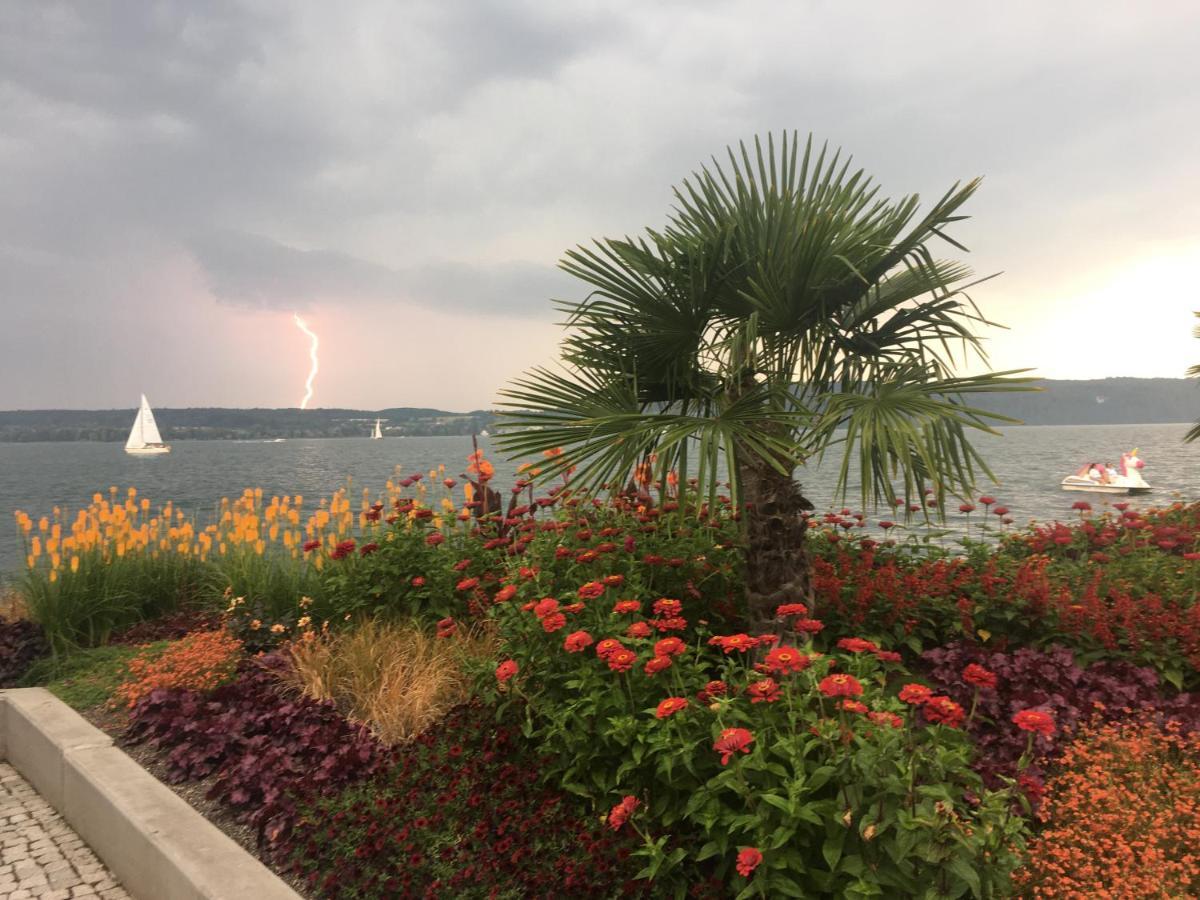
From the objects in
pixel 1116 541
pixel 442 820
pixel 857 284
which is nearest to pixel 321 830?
pixel 442 820

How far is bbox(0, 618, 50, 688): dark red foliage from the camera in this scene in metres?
5.90

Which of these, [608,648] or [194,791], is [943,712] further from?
[194,791]

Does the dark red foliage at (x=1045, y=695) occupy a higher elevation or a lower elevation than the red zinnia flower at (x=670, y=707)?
lower

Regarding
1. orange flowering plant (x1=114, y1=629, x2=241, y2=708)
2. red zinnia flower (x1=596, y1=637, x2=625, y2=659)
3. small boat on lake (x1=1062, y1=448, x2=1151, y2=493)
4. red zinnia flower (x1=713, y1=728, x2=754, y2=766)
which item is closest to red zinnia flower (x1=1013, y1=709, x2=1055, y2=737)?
red zinnia flower (x1=713, y1=728, x2=754, y2=766)

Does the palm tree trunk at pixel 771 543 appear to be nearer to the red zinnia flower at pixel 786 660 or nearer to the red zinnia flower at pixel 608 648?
the red zinnia flower at pixel 608 648

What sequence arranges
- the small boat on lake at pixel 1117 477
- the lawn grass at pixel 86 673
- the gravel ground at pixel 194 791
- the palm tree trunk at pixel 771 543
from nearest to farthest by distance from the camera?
1. the gravel ground at pixel 194 791
2. the palm tree trunk at pixel 771 543
3. the lawn grass at pixel 86 673
4. the small boat on lake at pixel 1117 477

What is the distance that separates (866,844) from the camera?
2.29 metres

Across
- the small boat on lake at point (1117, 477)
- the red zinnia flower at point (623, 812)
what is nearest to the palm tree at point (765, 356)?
the red zinnia flower at point (623, 812)

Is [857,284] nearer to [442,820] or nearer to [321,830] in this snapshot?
[442,820]

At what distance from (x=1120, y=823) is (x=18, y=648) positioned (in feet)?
24.0

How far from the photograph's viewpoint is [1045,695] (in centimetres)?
382

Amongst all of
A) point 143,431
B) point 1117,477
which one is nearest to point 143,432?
point 143,431

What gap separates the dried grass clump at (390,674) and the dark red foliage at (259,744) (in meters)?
0.13

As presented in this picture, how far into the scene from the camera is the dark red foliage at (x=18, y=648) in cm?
590
